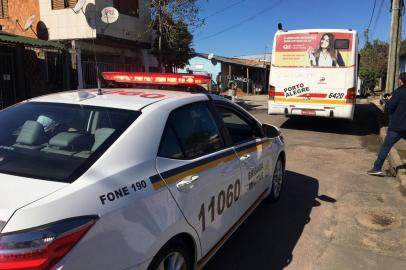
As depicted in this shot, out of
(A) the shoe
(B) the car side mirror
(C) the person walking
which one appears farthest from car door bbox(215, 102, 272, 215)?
(A) the shoe

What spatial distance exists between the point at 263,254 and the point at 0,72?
12.7m

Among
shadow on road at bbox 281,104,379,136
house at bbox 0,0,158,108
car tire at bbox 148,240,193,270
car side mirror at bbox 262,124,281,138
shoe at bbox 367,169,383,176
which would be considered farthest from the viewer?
house at bbox 0,0,158,108

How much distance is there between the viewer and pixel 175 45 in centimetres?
1959

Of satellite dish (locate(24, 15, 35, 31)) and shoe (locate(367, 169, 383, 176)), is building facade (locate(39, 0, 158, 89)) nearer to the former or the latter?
satellite dish (locate(24, 15, 35, 31))

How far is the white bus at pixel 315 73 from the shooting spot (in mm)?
11797

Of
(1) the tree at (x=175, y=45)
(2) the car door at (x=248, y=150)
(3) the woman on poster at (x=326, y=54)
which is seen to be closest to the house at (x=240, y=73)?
(1) the tree at (x=175, y=45)

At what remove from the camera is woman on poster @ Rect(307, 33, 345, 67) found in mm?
11906

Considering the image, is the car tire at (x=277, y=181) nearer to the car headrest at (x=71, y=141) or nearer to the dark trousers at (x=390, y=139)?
the dark trousers at (x=390, y=139)

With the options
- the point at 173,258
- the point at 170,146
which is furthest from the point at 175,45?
the point at 173,258

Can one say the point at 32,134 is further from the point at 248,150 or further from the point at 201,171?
the point at 248,150

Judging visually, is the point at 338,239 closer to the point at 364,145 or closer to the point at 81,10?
the point at 364,145

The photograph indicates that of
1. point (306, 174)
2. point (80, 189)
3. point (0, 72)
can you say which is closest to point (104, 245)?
point (80, 189)

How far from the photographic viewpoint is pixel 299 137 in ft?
38.4

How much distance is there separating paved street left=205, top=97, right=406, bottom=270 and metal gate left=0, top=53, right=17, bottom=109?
1038 centimetres
